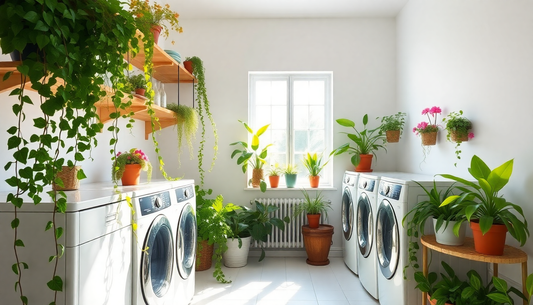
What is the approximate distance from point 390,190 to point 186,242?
1.44m

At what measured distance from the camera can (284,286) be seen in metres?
2.84

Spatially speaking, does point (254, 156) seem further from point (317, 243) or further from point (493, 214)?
point (493, 214)

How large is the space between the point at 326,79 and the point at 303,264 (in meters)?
1.98

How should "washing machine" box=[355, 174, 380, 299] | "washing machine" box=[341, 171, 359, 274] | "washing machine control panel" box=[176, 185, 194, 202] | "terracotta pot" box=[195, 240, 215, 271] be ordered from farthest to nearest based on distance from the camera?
"terracotta pot" box=[195, 240, 215, 271] → "washing machine" box=[341, 171, 359, 274] → "washing machine" box=[355, 174, 380, 299] → "washing machine control panel" box=[176, 185, 194, 202]

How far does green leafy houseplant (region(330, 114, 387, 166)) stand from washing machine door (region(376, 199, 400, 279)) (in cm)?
98

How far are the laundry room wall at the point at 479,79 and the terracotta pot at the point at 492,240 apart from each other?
0.82 feet

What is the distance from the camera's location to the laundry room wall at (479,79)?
1.82 m

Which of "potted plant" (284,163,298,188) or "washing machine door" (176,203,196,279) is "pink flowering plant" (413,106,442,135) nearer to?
"potted plant" (284,163,298,188)

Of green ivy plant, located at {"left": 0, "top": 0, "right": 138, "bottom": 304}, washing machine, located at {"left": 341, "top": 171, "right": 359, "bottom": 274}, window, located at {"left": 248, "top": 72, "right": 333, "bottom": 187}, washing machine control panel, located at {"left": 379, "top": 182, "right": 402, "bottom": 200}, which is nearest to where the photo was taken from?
green ivy plant, located at {"left": 0, "top": 0, "right": 138, "bottom": 304}

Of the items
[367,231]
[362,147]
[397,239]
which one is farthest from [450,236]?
[362,147]

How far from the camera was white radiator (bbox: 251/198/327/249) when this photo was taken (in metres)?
3.55

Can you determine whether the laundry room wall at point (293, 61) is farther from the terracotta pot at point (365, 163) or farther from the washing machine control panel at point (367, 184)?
the washing machine control panel at point (367, 184)

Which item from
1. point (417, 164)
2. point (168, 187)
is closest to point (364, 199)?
point (417, 164)

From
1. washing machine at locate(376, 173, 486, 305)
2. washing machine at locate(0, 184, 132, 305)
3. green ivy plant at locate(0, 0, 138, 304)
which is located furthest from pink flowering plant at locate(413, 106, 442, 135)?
washing machine at locate(0, 184, 132, 305)
